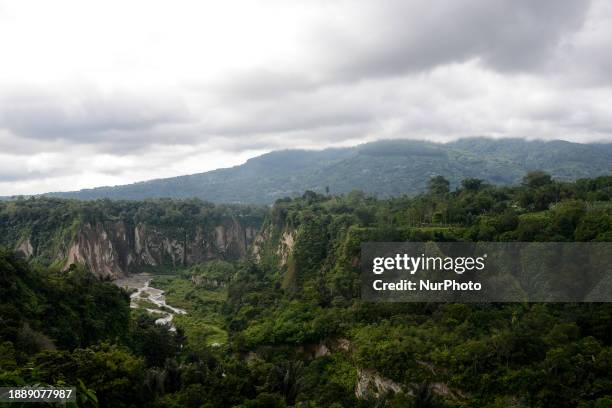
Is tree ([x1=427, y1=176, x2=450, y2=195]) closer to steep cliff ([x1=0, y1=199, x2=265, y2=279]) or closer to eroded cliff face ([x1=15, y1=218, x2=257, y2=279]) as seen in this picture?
eroded cliff face ([x1=15, y1=218, x2=257, y2=279])

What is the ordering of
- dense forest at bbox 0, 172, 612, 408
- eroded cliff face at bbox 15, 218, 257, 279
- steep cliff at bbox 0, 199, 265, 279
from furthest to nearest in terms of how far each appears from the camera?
steep cliff at bbox 0, 199, 265, 279 → eroded cliff face at bbox 15, 218, 257, 279 → dense forest at bbox 0, 172, 612, 408

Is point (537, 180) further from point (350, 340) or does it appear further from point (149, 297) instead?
point (149, 297)

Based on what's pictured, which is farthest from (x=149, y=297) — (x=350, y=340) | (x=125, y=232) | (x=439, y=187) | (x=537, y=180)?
(x=537, y=180)

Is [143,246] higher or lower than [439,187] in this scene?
lower

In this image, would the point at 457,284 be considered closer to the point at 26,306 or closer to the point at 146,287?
the point at 26,306

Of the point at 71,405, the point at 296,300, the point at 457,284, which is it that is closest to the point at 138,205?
the point at 296,300

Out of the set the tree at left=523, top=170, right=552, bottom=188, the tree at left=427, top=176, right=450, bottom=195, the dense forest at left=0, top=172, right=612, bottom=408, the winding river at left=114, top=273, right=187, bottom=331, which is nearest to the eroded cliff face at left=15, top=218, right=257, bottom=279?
the winding river at left=114, top=273, right=187, bottom=331

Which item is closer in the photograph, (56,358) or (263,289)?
(56,358)
